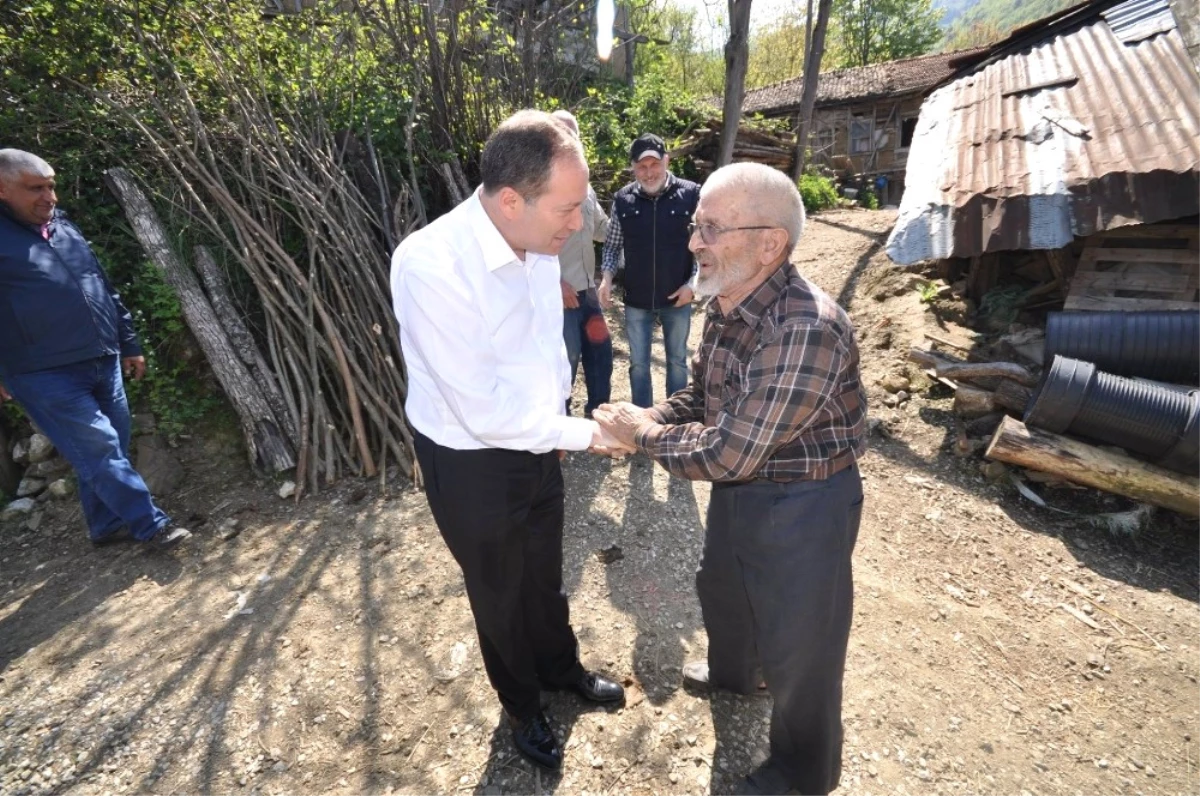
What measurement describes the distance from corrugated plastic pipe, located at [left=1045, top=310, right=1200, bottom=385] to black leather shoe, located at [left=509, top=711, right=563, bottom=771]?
4.88 metres

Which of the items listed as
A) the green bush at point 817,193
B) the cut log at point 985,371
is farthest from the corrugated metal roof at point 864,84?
the cut log at point 985,371

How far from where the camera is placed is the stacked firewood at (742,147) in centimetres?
1184

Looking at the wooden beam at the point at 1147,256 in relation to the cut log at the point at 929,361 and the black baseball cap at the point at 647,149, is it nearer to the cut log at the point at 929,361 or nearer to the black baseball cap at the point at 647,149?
the cut log at the point at 929,361

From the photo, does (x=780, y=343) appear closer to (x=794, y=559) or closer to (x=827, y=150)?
(x=794, y=559)

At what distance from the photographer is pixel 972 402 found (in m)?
4.75

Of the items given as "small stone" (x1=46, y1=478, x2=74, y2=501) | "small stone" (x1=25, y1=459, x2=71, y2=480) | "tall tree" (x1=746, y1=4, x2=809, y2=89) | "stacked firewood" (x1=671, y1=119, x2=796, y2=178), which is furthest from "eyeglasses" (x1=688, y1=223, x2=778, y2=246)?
"tall tree" (x1=746, y1=4, x2=809, y2=89)

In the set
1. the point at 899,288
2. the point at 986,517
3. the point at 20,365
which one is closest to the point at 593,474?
the point at 986,517

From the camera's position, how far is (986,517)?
400cm

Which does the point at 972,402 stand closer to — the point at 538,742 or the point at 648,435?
the point at 648,435

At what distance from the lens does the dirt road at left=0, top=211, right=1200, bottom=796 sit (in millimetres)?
2354

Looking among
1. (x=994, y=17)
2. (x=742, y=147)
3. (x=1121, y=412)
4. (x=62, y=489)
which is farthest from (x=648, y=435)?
(x=994, y=17)

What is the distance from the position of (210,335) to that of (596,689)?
408 centimetres

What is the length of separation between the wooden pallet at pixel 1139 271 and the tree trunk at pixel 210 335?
7.25 metres

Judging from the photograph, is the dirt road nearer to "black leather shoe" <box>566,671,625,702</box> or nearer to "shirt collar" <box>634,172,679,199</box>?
"black leather shoe" <box>566,671,625,702</box>
